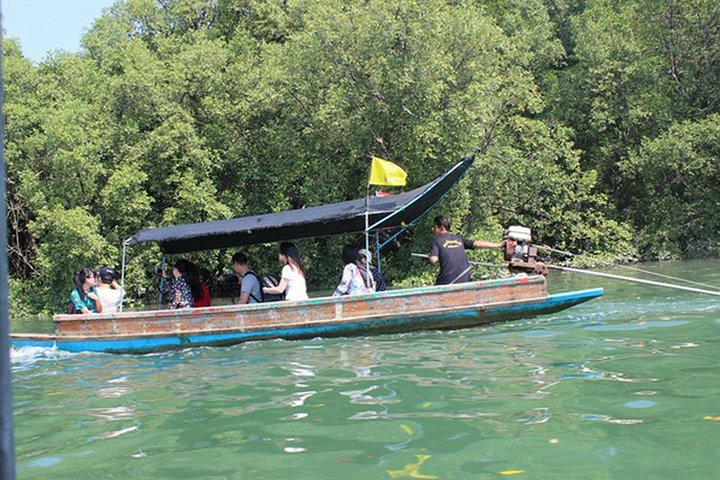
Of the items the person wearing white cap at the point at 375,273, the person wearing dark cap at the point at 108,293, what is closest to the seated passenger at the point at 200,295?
the person wearing dark cap at the point at 108,293

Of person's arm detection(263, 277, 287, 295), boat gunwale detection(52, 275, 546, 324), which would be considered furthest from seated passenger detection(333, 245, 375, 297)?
person's arm detection(263, 277, 287, 295)

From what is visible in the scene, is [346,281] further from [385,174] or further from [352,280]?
[385,174]

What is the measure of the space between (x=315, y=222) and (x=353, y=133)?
1212 centimetres

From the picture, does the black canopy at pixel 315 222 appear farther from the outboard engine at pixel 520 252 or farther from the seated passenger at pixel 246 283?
the outboard engine at pixel 520 252

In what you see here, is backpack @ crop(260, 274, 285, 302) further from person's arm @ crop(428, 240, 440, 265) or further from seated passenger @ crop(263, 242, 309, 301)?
person's arm @ crop(428, 240, 440, 265)

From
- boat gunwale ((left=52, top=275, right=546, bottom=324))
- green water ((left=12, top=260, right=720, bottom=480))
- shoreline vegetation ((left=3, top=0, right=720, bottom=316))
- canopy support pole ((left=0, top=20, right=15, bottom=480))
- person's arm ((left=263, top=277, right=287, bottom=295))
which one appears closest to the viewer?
canopy support pole ((left=0, top=20, right=15, bottom=480))

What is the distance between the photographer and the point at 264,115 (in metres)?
25.5

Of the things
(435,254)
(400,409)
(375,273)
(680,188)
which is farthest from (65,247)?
(680,188)

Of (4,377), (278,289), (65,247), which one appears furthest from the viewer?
(65,247)

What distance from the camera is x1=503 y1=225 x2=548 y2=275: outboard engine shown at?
11180mm

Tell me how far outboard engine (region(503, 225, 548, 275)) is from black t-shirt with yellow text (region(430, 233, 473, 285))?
2.17 ft

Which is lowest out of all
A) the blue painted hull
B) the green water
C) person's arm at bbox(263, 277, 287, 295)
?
the green water

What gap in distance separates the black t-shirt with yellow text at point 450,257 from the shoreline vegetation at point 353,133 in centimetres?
989

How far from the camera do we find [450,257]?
11.2 meters
